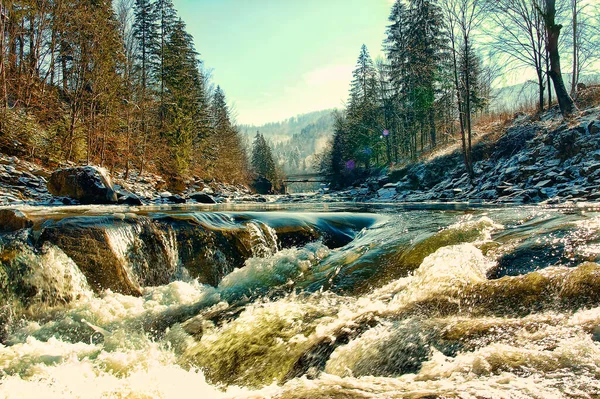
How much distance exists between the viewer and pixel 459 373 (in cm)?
208

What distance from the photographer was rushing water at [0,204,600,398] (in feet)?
7.22

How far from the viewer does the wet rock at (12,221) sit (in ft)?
16.5

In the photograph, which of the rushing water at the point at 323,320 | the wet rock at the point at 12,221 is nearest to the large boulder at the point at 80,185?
the rushing water at the point at 323,320

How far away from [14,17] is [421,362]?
20.3 m

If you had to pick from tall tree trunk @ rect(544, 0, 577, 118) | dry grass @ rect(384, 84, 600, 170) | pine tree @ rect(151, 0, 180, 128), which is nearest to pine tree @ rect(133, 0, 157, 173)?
pine tree @ rect(151, 0, 180, 128)

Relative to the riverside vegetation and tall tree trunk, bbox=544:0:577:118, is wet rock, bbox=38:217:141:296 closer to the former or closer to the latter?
the riverside vegetation

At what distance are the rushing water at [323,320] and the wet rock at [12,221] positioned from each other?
18cm

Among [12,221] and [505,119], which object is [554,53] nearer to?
[505,119]

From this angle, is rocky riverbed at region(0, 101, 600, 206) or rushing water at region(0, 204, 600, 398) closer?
rushing water at region(0, 204, 600, 398)

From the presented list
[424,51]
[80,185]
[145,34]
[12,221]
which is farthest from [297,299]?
[145,34]

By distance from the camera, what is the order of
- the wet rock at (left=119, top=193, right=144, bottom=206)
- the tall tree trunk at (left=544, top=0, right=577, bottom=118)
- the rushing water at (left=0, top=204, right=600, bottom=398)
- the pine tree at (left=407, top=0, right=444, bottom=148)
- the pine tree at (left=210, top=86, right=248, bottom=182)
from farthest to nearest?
the pine tree at (left=210, top=86, right=248, bottom=182)
the pine tree at (left=407, top=0, right=444, bottom=148)
the tall tree trunk at (left=544, top=0, right=577, bottom=118)
the wet rock at (left=119, top=193, right=144, bottom=206)
the rushing water at (left=0, top=204, right=600, bottom=398)

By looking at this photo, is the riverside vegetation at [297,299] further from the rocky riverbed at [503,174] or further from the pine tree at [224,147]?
the pine tree at [224,147]

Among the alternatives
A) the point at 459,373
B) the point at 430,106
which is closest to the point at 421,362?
the point at 459,373

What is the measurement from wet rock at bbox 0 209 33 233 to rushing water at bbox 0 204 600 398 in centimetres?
18
